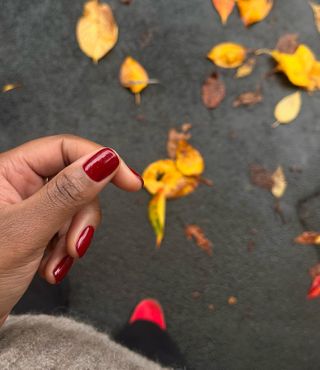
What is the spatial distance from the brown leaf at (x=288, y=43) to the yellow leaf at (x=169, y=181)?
0.60 m

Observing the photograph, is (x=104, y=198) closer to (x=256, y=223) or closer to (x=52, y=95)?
(x=52, y=95)

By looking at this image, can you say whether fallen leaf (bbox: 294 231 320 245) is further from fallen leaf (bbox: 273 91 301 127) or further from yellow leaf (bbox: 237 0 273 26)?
Answer: yellow leaf (bbox: 237 0 273 26)

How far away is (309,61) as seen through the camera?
1.69 m

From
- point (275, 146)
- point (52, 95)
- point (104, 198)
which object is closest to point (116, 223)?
point (104, 198)

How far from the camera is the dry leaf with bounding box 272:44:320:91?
1694 millimetres

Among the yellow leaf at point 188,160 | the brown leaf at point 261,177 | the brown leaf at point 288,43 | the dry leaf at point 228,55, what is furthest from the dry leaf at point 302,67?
the yellow leaf at point 188,160

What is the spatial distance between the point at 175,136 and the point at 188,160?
0.35 ft

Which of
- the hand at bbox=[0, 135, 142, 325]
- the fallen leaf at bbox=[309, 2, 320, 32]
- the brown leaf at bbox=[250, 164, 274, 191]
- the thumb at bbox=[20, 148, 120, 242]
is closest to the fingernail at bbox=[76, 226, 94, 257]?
the hand at bbox=[0, 135, 142, 325]

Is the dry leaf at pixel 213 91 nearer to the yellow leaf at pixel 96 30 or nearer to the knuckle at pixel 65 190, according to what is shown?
the yellow leaf at pixel 96 30

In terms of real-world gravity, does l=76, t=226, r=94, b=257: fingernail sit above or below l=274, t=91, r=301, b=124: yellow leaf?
above

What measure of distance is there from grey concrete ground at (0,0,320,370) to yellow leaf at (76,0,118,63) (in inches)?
1.2

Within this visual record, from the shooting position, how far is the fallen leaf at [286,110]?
1.73 meters

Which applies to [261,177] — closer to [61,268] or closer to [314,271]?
[314,271]

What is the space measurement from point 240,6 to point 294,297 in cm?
113
